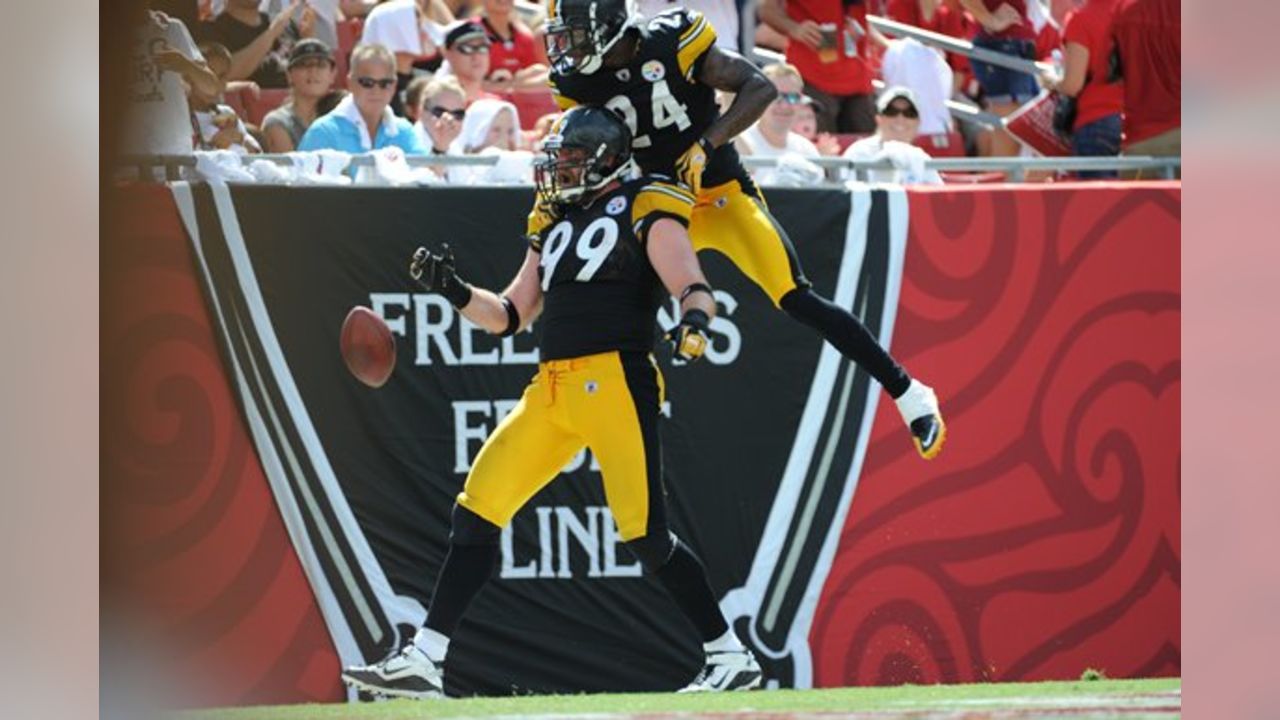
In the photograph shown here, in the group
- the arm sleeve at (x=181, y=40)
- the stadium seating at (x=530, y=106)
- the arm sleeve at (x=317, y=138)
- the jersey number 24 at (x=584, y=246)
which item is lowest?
the jersey number 24 at (x=584, y=246)

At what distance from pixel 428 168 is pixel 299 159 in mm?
628

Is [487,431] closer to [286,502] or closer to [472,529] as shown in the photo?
[286,502]

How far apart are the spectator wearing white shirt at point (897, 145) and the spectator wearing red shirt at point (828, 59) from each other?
56cm

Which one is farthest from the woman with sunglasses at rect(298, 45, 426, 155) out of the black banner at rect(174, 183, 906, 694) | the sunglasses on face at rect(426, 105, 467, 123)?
the black banner at rect(174, 183, 906, 694)

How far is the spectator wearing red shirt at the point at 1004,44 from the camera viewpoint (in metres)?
10.4

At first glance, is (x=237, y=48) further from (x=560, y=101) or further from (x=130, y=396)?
(x=560, y=101)

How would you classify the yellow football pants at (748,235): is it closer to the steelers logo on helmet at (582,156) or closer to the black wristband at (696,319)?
the steelers logo on helmet at (582,156)

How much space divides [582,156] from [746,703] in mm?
1807

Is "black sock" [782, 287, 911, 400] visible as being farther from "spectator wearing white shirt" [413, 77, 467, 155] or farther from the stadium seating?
the stadium seating

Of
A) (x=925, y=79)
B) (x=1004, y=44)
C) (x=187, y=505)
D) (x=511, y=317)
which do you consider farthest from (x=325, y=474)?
(x=1004, y=44)

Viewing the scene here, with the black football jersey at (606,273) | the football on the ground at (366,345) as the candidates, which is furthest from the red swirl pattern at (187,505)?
the black football jersey at (606,273)

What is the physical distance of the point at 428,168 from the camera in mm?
8328

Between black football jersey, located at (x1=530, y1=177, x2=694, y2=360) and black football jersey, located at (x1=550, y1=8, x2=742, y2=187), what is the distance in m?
0.19

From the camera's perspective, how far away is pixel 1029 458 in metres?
8.55
